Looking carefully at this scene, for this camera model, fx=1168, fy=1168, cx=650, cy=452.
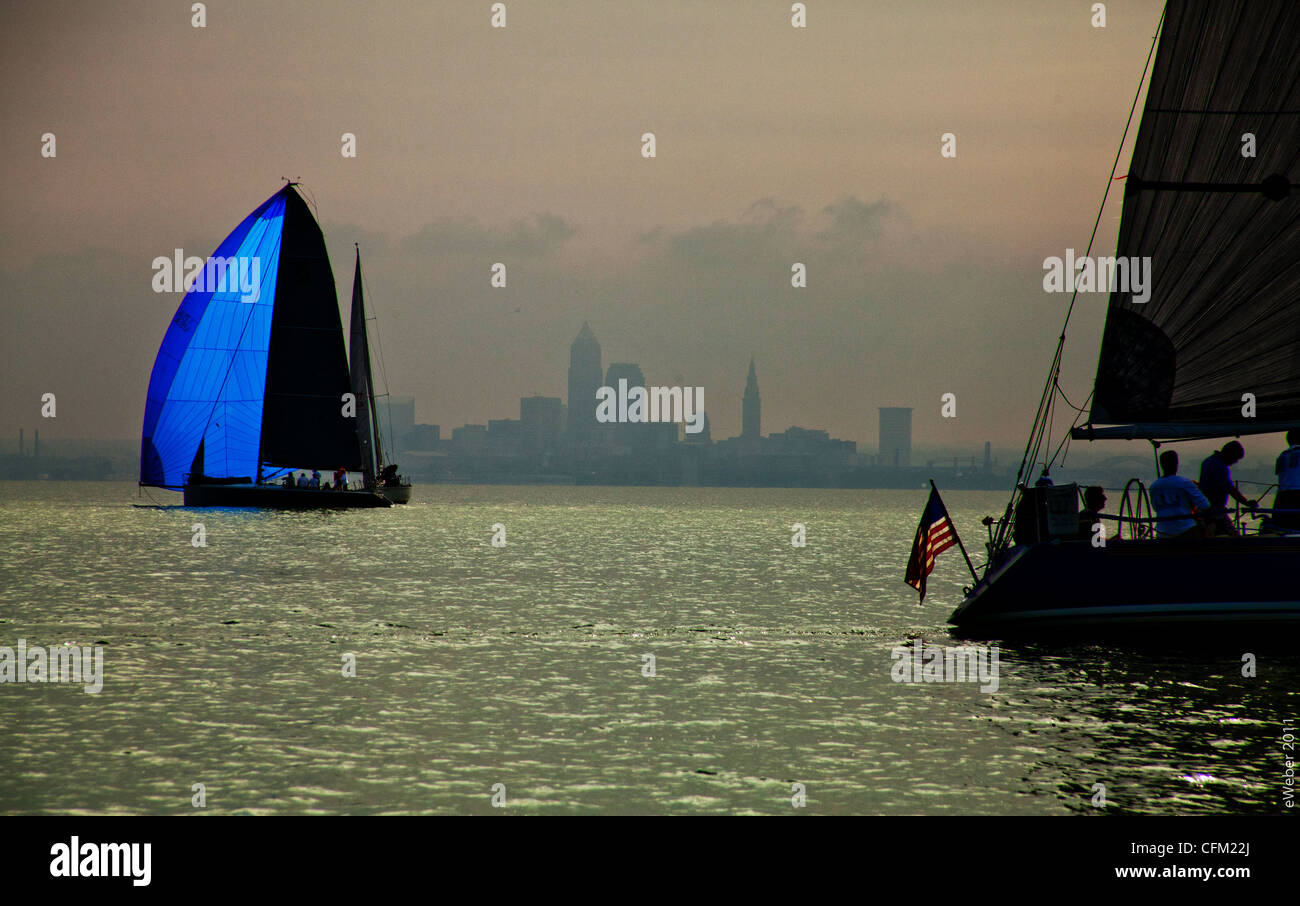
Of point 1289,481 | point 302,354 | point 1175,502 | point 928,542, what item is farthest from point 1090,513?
point 302,354

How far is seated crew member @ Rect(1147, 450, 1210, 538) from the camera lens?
59.0ft

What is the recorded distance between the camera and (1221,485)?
1816 cm

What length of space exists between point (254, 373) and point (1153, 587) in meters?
57.1

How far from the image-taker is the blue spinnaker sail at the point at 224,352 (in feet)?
214

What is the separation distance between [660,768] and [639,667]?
7.21 metres

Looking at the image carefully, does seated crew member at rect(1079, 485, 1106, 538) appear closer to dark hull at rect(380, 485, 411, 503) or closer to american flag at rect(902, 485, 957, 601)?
american flag at rect(902, 485, 957, 601)

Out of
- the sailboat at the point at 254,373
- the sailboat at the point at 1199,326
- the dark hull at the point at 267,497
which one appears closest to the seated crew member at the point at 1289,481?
the sailboat at the point at 1199,326

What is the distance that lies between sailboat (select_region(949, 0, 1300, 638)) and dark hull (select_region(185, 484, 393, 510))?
5816cm

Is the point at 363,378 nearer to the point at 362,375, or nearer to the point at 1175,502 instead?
the point at 362,375

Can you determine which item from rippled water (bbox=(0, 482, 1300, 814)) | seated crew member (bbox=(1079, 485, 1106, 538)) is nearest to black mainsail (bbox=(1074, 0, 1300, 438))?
seated crew member (bbox=(1079, 485, 1106, 538))

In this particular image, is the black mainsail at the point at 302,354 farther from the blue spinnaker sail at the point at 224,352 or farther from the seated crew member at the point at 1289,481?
the seated crew member at the point at 1289,481

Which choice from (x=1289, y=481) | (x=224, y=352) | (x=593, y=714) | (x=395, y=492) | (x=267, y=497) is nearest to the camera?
(x=593, y=714)

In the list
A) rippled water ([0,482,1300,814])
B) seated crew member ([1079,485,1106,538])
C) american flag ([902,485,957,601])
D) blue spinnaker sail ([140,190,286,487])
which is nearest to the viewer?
rippled water ([0,482,1300,814])
